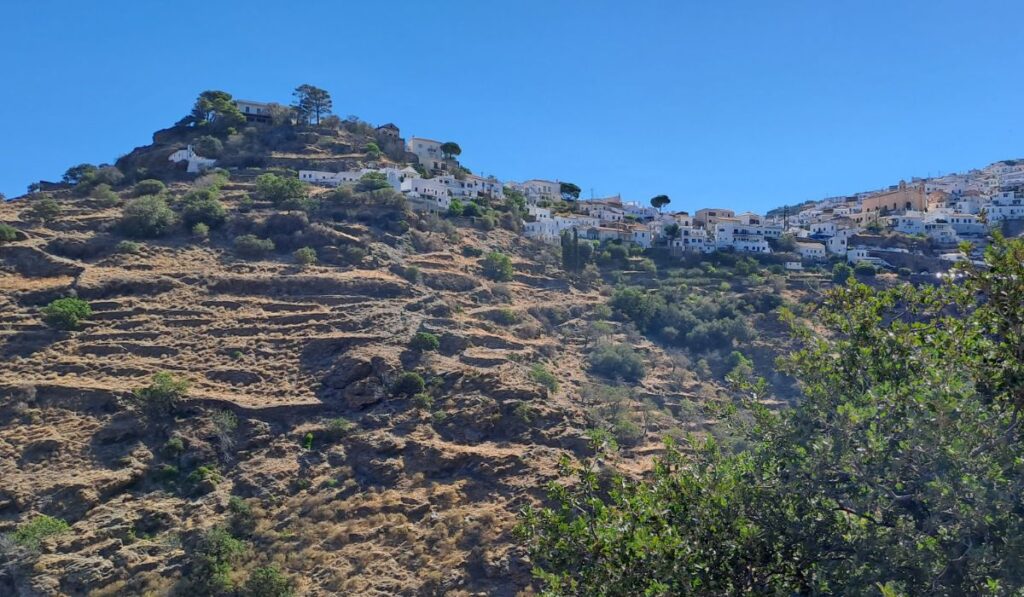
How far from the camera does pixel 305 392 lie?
28047mm

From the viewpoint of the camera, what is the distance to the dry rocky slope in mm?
21188

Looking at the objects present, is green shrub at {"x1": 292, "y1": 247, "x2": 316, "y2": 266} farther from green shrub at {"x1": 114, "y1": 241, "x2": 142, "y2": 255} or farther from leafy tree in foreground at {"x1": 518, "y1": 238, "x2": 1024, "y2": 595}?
leafy tree in foreground at {"x1": 518, "y1": 238, "x2": 1024, "y2": 595}

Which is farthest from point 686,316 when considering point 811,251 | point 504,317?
point 811,251

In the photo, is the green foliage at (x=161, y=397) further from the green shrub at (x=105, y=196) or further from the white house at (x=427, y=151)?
the white house at (x=427, y=151)

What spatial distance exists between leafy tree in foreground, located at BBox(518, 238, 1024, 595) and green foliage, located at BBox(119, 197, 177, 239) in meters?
34.7

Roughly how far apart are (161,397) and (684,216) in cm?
5326

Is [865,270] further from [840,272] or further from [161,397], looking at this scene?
[161,397]

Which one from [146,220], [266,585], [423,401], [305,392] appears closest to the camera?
[266,585]

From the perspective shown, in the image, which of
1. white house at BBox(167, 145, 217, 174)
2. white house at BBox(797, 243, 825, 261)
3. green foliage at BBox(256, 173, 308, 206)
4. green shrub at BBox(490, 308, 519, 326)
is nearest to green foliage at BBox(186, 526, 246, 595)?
green shrub at BBox(490, 308, 519, 326)

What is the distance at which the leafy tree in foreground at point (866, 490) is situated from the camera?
26.0ft

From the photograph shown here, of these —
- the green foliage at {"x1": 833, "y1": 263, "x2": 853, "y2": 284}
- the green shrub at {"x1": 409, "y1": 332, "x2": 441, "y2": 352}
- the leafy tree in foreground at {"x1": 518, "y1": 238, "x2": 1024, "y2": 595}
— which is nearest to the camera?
the leafy tree in foreground at {"x1": 518, "y1": 238, "x2": 1024, "y2": 595}

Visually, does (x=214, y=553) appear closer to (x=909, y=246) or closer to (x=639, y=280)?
(x=639, y=280)

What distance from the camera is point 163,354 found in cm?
2914

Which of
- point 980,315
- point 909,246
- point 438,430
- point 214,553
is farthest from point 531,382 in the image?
point 909,246
